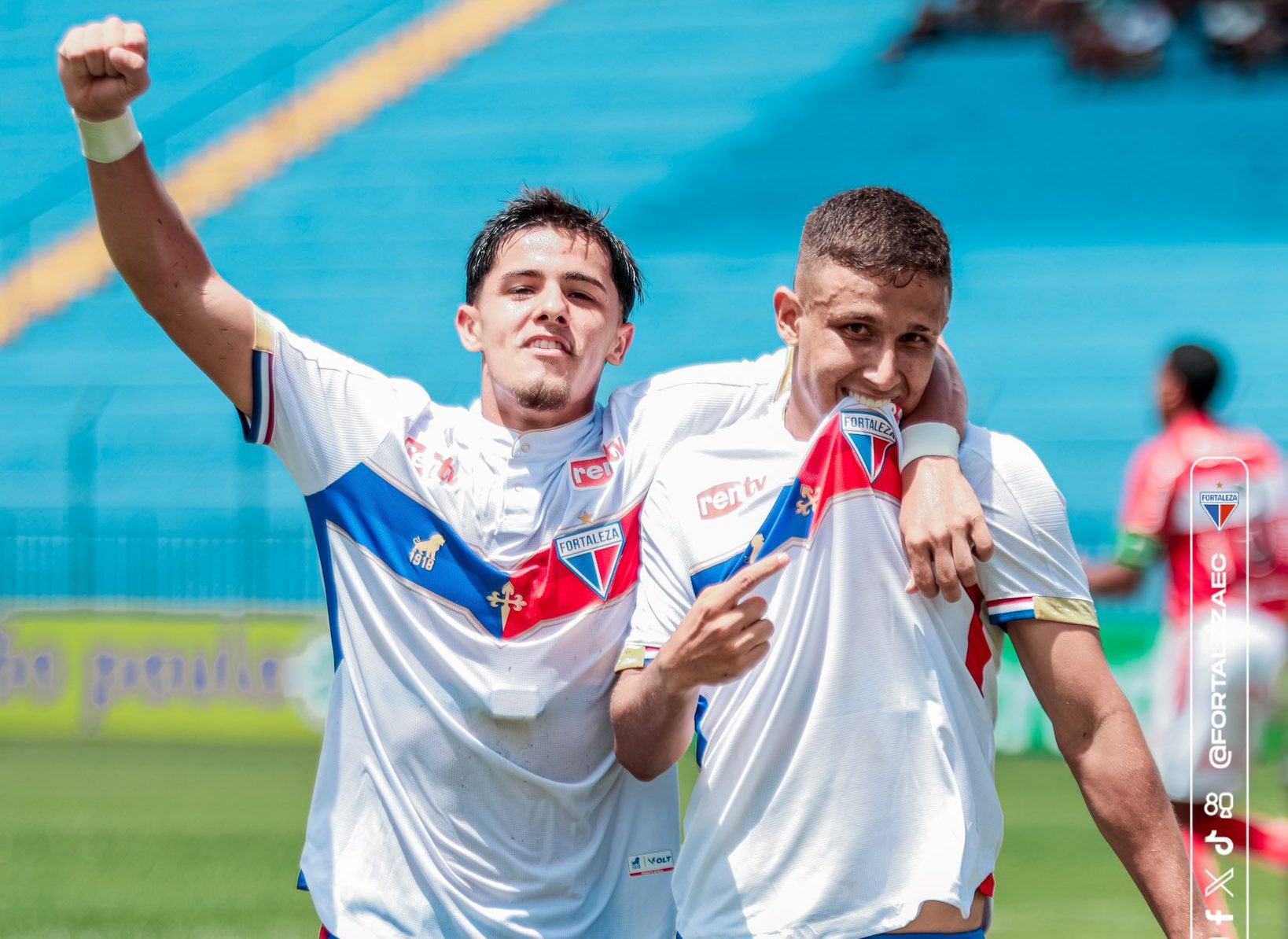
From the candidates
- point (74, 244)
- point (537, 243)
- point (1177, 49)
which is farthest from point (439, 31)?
point (537, 243)

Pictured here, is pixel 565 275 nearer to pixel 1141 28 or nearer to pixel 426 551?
pixel 426 551

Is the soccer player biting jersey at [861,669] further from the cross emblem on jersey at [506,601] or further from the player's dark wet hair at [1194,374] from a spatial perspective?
the player's dark wet hair at [1194,374]

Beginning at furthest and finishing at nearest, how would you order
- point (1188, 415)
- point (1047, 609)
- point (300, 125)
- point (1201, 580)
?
point (300, 125) → point (1188, 415) → point (1201, 580) → point (1047, 609)

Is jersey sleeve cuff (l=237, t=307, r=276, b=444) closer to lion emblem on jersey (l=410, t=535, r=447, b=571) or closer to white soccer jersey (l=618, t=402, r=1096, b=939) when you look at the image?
lion emblem on jersey (l=410, t=535, r=447, b=571)

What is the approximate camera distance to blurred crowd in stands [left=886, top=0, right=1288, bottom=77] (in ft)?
47.8

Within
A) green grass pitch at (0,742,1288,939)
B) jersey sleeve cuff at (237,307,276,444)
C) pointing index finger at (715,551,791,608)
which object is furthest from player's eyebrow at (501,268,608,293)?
green grass pitch at (0,742,1288,939)

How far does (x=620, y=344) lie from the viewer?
333cm

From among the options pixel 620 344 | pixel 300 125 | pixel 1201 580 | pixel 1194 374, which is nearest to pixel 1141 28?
pixel 300 125

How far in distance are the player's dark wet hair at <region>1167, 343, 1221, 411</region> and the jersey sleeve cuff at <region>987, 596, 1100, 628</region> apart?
12.8ft

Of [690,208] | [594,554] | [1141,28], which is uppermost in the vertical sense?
[1141,28]

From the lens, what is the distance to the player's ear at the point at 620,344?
3.28 metres

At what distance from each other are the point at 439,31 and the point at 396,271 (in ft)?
10.5

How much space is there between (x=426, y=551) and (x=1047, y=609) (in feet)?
3.92

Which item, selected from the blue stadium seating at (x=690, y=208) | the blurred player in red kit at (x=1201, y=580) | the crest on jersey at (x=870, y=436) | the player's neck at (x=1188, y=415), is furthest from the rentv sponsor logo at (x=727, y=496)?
the blue stadium seating at (x=690, y=208)
